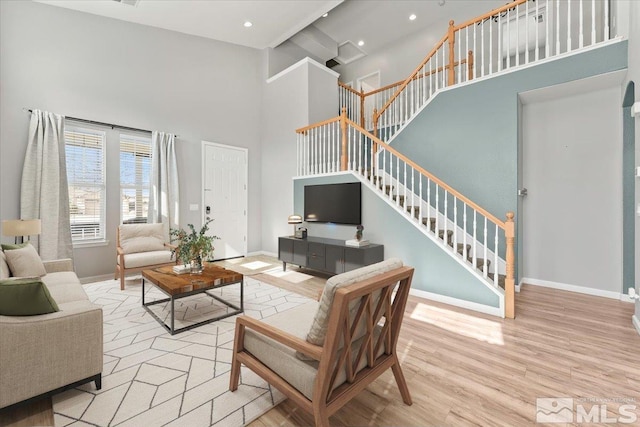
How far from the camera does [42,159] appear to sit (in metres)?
4.05

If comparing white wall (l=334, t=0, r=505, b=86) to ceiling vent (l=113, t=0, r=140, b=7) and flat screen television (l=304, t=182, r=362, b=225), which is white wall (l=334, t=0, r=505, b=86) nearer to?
flat screen television (l=304, t=182, r=362, b=225)

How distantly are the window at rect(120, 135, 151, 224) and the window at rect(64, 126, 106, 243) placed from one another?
0.93 ft

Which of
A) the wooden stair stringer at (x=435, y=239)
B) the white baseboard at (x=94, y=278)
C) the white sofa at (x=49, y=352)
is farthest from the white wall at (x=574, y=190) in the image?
the white baseboard at (x=94, y=278)

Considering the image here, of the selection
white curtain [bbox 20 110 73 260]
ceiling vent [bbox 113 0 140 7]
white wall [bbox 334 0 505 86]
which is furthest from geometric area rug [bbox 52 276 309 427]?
white wall [bbox 334 0 505 86]

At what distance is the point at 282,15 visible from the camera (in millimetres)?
5277

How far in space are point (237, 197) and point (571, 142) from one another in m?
6.02

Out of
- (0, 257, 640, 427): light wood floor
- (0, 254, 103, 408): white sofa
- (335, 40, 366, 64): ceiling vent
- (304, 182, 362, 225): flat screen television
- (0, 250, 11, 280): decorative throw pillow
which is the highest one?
(335, 40, 366, 64): ceiling vent

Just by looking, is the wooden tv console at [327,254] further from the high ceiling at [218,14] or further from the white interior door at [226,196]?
the high ceiling at [218,14]

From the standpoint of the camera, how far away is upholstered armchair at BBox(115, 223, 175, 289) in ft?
13.4

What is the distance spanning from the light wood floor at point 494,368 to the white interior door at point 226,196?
170 inches

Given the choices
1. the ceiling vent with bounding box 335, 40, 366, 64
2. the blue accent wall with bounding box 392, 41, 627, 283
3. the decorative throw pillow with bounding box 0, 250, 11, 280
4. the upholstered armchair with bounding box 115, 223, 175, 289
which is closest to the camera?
the decorative throw pillow with bounding box 0, 250, 11, 280

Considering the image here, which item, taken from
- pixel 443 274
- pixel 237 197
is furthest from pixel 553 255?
pixel 237 197

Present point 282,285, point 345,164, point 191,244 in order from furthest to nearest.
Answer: point 345,164
point 282,285
point 191,244

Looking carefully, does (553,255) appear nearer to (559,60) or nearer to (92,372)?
(559,60)
